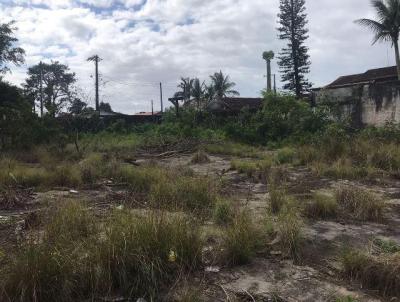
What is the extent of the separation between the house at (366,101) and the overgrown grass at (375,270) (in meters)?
14.0

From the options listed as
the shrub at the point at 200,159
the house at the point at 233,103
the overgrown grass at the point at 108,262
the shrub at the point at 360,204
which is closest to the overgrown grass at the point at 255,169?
the shrub at the point at 200,159

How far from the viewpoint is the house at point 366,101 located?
57.5 ft

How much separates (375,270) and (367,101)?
16318mm

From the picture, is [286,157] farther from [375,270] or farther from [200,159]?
[375,270]

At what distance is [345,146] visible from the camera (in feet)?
37.5

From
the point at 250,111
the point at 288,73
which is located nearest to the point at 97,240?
the point at 250,111

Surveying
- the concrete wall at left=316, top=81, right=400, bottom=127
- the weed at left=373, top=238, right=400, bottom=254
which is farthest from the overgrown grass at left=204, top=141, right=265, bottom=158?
the weed at left=373, top=238, right=400, bottom=254

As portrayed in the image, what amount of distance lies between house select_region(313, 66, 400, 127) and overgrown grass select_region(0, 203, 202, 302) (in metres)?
14.7

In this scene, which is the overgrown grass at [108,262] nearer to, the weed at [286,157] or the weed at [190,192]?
the weed at [190,192]

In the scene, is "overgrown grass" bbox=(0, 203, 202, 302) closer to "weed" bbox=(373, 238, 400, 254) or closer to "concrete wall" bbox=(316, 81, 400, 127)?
"weed" bbox=(373, 238, 400, 254)

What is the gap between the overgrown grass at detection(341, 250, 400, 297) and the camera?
3600 mm

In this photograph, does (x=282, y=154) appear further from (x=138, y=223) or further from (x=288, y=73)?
(x=288, y=73)

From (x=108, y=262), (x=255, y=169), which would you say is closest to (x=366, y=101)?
(x=255, y=169)

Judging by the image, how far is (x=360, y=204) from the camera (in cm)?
588
